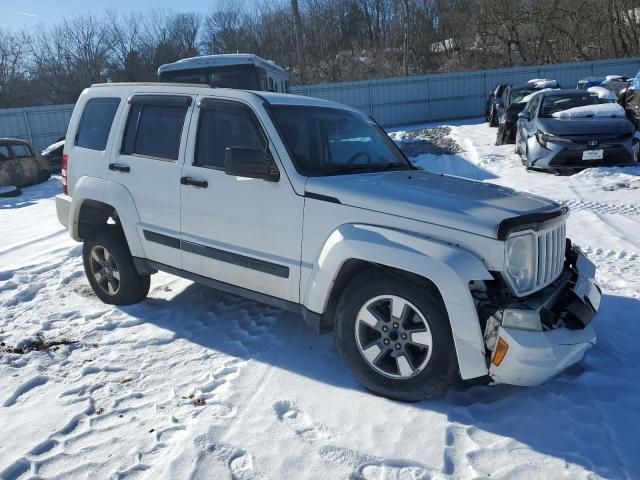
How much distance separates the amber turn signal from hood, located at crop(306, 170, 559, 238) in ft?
1.94

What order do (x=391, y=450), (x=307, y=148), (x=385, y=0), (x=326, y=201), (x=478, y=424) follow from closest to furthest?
(x=391, y=450), (x=478, y=424), (x=326, y=201), (x=307, y=148), (x=385, y=0)

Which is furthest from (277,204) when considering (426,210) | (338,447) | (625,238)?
(625,238)

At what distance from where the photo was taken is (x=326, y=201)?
3.41m

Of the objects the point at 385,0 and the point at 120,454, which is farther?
the point at 385,0

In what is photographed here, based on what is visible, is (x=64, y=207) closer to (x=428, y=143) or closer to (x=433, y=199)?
(x=433, y=199)

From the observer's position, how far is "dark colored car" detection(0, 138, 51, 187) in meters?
14.1

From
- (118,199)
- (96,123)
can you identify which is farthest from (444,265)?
(96,123)

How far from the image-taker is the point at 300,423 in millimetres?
3059

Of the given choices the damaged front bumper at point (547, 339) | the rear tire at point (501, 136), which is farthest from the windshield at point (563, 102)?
the damaged front bumper at point (547, 339)

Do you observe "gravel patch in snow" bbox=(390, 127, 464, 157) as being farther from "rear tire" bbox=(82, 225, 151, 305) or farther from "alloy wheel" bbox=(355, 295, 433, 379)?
"alloy wheel" bbox=(355, 295, 433, 379)

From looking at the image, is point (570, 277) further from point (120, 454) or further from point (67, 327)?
point (67, 327)

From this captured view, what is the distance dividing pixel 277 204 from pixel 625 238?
194 inches

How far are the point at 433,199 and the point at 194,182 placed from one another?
192cm

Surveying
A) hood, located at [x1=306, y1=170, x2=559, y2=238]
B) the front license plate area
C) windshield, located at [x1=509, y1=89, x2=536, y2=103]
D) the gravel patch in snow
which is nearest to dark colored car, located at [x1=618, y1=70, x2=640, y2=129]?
windshield, located at [x1=509, y1=89, x2=536, y2=103]
